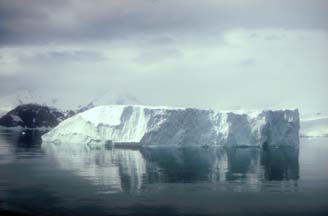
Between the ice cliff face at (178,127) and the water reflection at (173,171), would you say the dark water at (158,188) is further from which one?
the ice cliff face at (178,127)

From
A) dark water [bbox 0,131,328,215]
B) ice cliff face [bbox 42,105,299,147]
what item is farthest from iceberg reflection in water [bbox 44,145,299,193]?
ice cliff face [bbox 42,105,299,147]

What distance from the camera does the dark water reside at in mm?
29281

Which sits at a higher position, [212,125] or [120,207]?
[212,125]

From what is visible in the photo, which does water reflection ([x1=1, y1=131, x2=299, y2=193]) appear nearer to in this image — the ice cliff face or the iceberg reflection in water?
the iceberg reflection in water

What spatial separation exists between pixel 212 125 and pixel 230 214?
6040 centimetres

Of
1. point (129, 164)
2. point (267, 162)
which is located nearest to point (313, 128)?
point (267, 162)

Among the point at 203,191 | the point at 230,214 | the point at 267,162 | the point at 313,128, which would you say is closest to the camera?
the point at 230,214

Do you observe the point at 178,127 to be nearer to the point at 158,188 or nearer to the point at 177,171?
the point at 177,171

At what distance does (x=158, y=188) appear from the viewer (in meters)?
37.2

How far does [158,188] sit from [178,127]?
47933 mm

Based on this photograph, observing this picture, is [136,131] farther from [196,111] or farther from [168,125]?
[196,111]

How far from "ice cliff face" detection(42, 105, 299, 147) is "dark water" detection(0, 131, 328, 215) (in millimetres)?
26620

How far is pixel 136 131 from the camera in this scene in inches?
3376

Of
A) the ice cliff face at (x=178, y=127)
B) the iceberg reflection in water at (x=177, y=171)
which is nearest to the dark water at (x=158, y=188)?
the iceberg reflection in water at (x=177, y=171)
